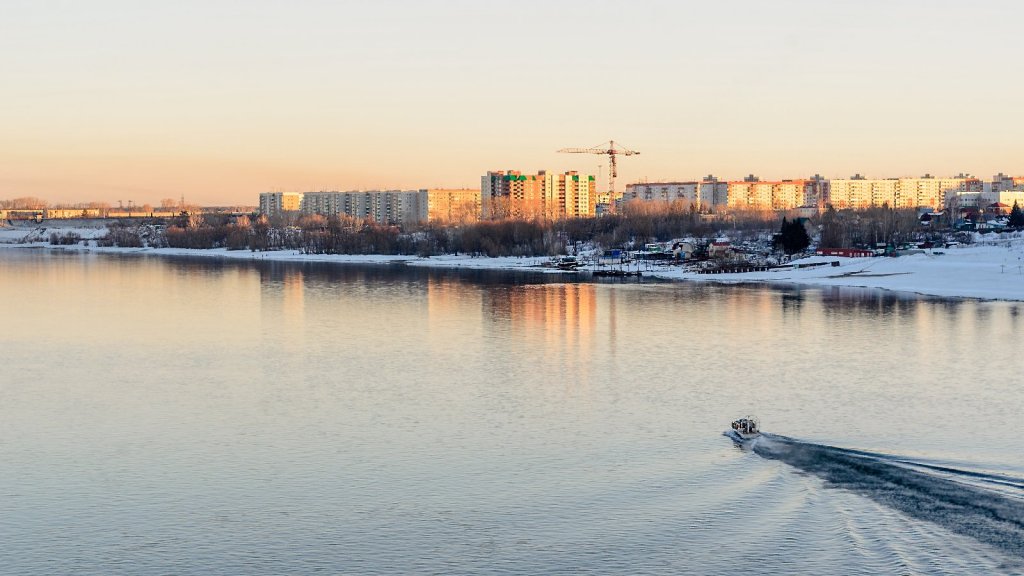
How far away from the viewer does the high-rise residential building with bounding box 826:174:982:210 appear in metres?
109

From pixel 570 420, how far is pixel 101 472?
4991 mm

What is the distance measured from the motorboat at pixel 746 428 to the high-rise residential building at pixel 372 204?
341 feet

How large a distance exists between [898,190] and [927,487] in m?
110

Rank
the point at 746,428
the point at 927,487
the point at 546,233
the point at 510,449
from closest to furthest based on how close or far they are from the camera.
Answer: the point at 927,487 → the point at 510,449 → the point at 746,428 → the point at 546,233

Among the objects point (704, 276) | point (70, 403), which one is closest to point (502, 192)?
point (704, 276)

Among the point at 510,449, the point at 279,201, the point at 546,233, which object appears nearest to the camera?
the point at 510,449

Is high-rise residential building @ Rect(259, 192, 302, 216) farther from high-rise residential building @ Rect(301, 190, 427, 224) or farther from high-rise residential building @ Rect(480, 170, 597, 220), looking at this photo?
high-rise residential building @ Rect(480, 170, 597, 220)

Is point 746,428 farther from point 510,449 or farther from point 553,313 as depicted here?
point 553,313

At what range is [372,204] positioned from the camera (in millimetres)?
124125

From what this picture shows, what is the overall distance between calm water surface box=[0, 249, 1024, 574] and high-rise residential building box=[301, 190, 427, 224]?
96.8 metres

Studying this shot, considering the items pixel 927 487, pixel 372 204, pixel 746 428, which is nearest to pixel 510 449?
pixel 746 428

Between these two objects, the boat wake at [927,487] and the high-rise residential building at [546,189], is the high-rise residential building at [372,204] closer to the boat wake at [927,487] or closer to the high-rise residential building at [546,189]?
the high-rise residential building at [546,189]

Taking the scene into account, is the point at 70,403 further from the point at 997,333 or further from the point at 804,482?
the point at 997,333

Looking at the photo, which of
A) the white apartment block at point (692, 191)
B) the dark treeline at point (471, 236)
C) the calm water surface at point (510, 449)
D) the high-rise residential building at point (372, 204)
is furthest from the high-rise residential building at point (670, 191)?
the calm water surface at point (510, 449)
